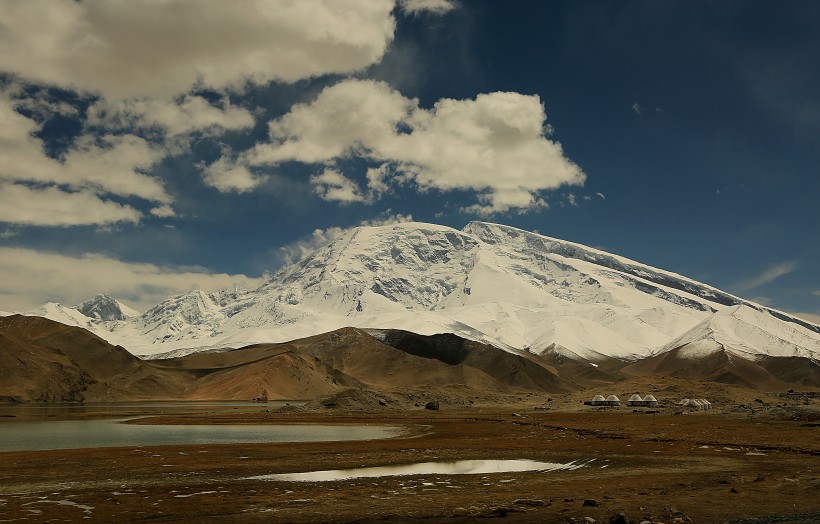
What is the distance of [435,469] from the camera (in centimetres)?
5284

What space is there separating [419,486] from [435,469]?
407 inches

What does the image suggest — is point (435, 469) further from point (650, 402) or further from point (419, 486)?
point (650, 402)

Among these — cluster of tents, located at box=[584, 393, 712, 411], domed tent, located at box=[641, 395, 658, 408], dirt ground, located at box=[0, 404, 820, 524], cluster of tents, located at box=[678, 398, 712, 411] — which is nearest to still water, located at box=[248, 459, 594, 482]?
dirt ground, located at box=[0, 404, 820, 524]

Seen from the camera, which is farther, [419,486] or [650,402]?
[650,402]

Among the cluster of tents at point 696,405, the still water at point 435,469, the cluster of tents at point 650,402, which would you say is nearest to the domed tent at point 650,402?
the cluster of tents at point 650,402

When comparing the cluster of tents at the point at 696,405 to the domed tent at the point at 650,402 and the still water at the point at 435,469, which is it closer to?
the domed tent at the point at 650,402

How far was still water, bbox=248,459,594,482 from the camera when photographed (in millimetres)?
48750

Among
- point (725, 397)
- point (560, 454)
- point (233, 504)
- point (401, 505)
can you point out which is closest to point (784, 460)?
point (560, 454)

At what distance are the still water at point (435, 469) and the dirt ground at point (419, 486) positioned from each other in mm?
1941

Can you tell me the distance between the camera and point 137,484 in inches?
1763

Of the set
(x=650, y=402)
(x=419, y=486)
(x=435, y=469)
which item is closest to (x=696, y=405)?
(x=650, y=402)

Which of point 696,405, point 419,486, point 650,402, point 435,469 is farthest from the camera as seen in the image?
point 650,402

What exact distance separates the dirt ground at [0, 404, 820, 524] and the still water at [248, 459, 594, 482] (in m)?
1.94

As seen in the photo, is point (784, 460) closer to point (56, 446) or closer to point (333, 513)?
point (333, 513)
